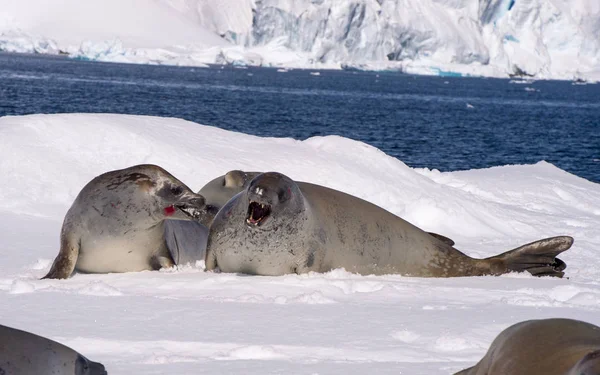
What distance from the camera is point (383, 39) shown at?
7369cm

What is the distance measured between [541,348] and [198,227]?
3.82 metres

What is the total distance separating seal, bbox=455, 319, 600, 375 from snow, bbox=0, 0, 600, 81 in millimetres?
67508

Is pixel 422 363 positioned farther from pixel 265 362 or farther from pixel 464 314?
pixel 464 314

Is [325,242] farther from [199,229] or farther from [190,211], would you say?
[199,229]

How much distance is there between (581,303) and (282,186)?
179 cm

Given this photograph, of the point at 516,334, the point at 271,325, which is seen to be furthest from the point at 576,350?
the point at 271,325

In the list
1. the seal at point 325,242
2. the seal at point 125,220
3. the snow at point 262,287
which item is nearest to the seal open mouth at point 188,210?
the seal at point 125,220

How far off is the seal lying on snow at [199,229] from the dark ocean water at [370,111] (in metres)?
17.5

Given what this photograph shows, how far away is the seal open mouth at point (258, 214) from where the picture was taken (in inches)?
210

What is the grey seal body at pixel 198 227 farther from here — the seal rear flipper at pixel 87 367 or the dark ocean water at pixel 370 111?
the dark ocean water at pixel 370 111

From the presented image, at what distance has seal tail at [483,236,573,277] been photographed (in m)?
6.06

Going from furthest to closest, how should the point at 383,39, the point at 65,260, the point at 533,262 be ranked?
the point at 383,39 → the point at 533,262 → the point at 65,260

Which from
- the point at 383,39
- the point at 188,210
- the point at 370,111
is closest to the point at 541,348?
the point at 188,210

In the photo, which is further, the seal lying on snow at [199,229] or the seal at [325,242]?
the seal lying on snow at [199,229]
